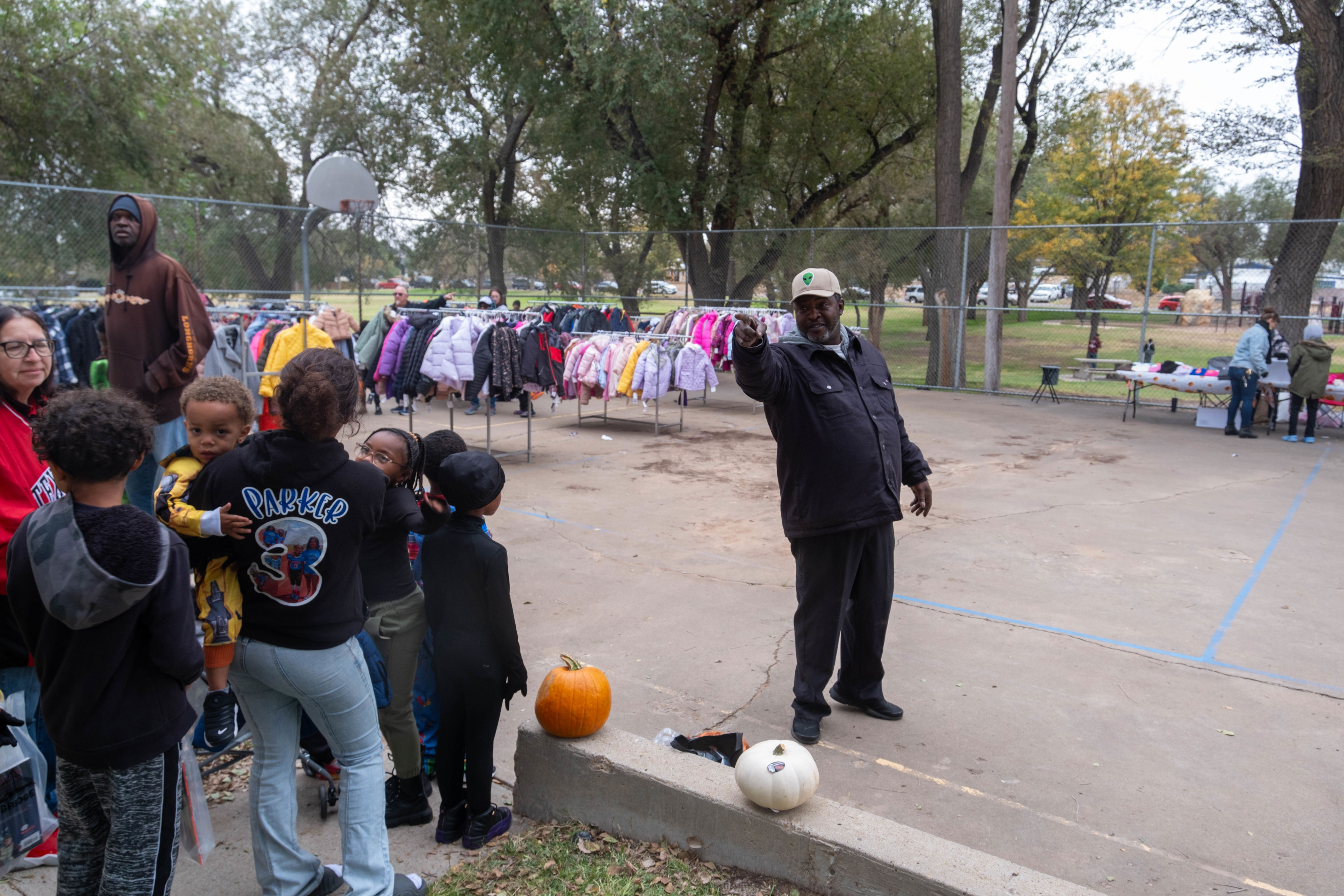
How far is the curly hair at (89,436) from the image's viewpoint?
200cm

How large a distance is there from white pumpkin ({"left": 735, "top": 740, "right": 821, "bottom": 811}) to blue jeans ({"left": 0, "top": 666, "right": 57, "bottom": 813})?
2.05 meters

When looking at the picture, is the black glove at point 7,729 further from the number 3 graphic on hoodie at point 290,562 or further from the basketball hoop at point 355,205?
the basketball hoop at point 355,205

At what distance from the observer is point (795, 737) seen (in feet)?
12.5

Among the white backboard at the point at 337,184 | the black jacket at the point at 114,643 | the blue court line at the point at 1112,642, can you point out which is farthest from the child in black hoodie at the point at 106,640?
the white backboard at the point at 337,184

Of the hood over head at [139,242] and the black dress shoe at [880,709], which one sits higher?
the hood over head at [139,242]

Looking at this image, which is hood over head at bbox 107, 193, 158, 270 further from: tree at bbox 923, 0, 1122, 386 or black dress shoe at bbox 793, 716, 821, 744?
tree at bbox 923, 0, 1122, 386

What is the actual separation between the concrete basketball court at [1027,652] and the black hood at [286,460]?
1393 millimetres

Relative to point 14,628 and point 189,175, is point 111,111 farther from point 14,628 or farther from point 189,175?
point 14,628

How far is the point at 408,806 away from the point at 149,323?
349 centimetres

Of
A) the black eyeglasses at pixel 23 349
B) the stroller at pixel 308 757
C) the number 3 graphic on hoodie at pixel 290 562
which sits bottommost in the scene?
the stroller at pixel 308 757

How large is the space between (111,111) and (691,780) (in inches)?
736

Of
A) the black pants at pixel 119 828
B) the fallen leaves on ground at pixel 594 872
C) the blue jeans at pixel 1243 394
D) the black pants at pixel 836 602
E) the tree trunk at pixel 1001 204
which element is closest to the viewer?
the black pants at pixel 119 828

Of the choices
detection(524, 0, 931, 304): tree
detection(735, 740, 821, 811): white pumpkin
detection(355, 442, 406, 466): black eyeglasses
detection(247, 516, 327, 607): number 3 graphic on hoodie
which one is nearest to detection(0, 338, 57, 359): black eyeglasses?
detection(355, 442, 406, 466): black eyeglasses

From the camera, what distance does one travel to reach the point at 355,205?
10.6 m
